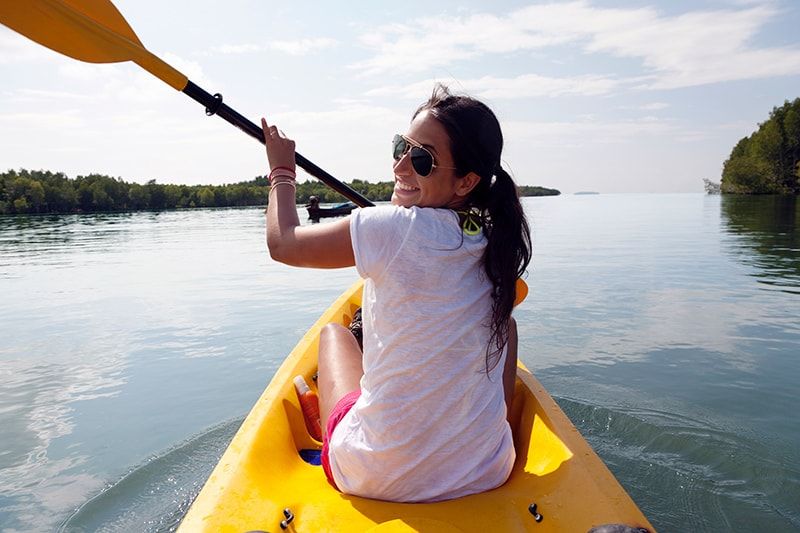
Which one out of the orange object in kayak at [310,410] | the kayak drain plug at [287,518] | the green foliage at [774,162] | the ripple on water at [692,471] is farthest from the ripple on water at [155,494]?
the green foliage at [774,162]

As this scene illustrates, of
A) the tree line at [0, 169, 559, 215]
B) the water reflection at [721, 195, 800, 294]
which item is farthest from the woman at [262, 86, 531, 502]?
the tree line at [0, 169, 559, 215]

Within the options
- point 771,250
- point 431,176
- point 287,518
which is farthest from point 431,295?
point 771,250

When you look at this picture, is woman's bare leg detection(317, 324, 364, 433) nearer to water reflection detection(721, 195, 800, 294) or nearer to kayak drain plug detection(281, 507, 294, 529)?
kayak drain plug detection(281, 507, 294, 529)

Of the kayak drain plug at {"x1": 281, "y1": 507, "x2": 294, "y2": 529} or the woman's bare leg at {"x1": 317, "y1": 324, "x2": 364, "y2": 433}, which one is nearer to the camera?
the kayak drain plug at {"x1": 281, "y1": 507, "x2": 294, "y2": 529}

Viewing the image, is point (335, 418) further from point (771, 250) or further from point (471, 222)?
point (771, 250)

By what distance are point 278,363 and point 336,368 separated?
378 cm

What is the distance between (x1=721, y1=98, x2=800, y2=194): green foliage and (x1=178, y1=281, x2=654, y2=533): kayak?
7908cm

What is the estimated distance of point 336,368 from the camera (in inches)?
101

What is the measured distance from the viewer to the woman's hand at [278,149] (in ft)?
6.78

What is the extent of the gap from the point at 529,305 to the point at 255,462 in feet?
21.5

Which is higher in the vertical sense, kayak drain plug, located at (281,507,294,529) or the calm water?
kayak drain plug, located at (281,507,294,529)

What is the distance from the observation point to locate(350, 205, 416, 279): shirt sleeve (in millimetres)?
1635

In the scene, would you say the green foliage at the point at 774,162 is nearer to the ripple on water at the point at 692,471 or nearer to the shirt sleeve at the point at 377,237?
the ripple on water at the point at 692,471

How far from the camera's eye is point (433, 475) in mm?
1890
